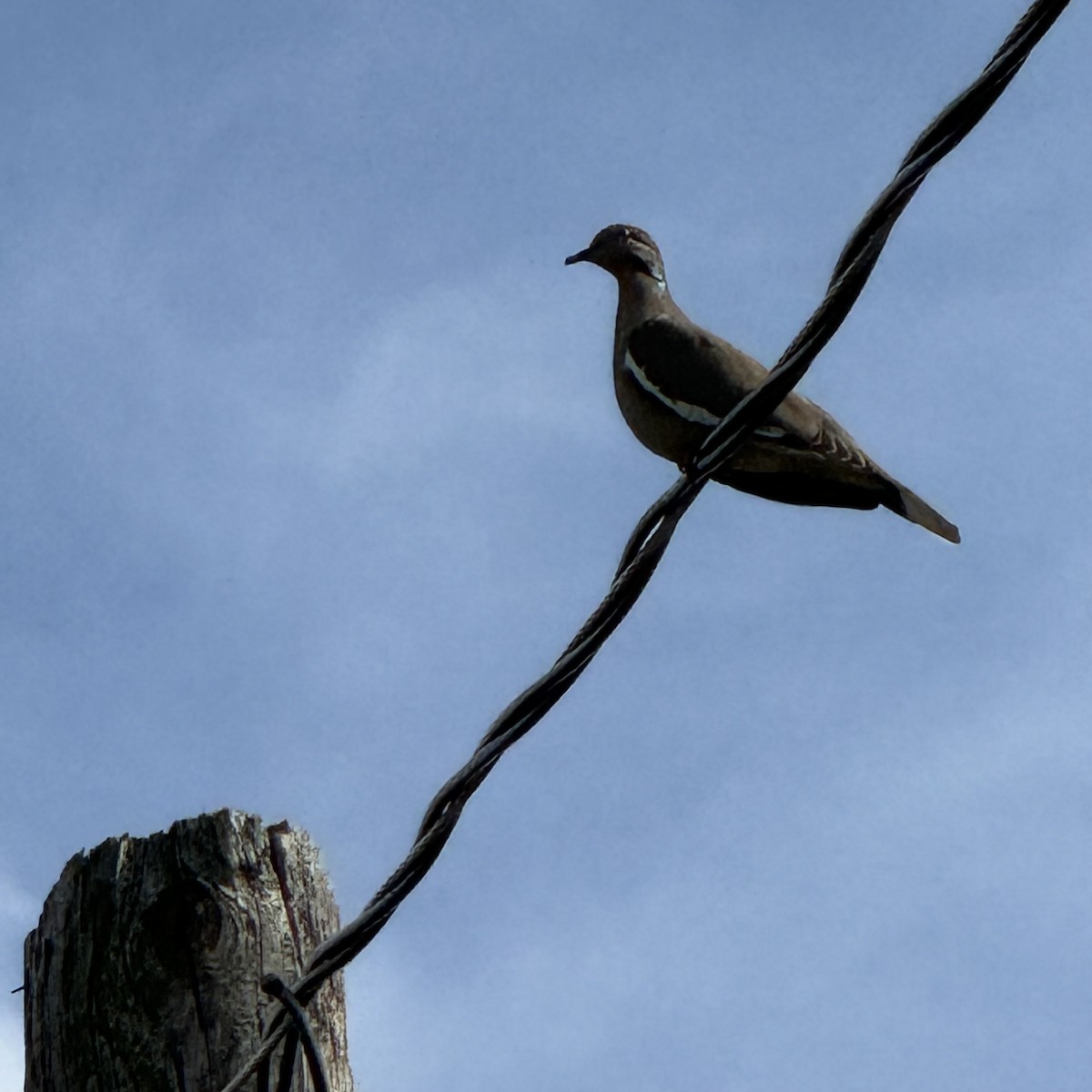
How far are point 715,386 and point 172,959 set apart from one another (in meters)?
3.48

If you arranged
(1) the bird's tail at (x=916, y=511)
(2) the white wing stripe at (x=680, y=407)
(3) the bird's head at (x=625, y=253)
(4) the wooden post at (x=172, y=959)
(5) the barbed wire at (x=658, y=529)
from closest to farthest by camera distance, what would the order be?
(5) the barbed wire at (x=658, y=529)
(4) the wooden post at (x=172, y=959)
(1) the bird's tail at (x=916, y=511)
(2) the white wing stripe at (x=680, y=407)
(3) the bird's head at (x=625, y=253)

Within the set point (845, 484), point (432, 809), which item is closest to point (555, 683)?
point (432, 809)

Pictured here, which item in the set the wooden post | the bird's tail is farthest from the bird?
the wooden post

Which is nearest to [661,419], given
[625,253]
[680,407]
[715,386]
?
[680,407]

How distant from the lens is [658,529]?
2902mm

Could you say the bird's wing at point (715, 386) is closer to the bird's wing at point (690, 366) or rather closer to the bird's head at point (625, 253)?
the bird's wing at point (690, 366)

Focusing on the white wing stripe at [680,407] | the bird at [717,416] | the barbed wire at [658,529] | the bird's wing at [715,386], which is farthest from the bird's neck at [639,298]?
the barbed wire at [658,529]

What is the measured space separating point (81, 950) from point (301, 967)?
42cm

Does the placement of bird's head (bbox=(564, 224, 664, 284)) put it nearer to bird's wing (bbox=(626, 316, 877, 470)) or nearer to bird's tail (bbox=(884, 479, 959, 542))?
bird's wing (bbox=(626, 316, 877, 470))

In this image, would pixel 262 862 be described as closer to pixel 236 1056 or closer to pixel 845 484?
pixel 236 1056

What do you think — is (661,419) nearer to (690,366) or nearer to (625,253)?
(690,366)

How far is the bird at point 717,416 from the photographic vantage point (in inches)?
229

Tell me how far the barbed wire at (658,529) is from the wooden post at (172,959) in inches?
11.6

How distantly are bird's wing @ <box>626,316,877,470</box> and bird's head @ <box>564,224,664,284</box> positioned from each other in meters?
0.44
